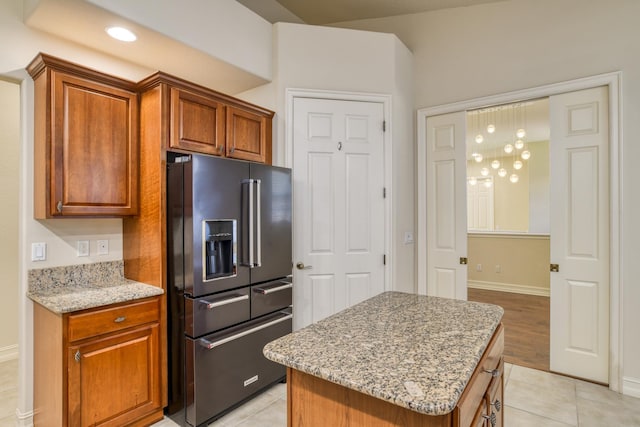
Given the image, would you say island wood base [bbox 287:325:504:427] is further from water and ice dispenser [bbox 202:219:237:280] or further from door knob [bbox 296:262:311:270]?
door knob [bbox 296:262:311:270]

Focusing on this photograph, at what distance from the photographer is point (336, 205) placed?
122 inches

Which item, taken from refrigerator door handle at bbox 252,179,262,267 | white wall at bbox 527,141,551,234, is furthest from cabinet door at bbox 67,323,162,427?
white wall at bbox 527,141,551,234

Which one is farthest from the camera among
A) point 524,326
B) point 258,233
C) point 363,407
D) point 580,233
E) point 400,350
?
point 524,326

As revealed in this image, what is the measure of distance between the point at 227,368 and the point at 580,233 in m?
2.87

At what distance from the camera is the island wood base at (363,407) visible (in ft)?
3.05

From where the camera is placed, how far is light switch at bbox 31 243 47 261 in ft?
7.06

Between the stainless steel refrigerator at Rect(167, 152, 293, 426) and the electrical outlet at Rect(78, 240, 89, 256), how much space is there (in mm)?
644

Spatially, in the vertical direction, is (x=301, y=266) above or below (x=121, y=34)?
below

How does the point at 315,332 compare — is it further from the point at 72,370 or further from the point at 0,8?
the point at 0,8

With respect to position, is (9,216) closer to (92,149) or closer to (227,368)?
(92,149)

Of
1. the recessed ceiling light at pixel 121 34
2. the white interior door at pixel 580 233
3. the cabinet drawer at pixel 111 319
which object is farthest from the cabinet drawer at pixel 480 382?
the recessed ceiling light at pixel 121 34

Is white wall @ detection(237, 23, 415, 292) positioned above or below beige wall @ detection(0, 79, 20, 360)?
above

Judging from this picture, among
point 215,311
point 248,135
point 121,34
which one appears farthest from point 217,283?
point 121,34

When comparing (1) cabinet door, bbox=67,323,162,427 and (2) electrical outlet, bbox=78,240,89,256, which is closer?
(1) cabinet door, bbox=67,323,162,427
